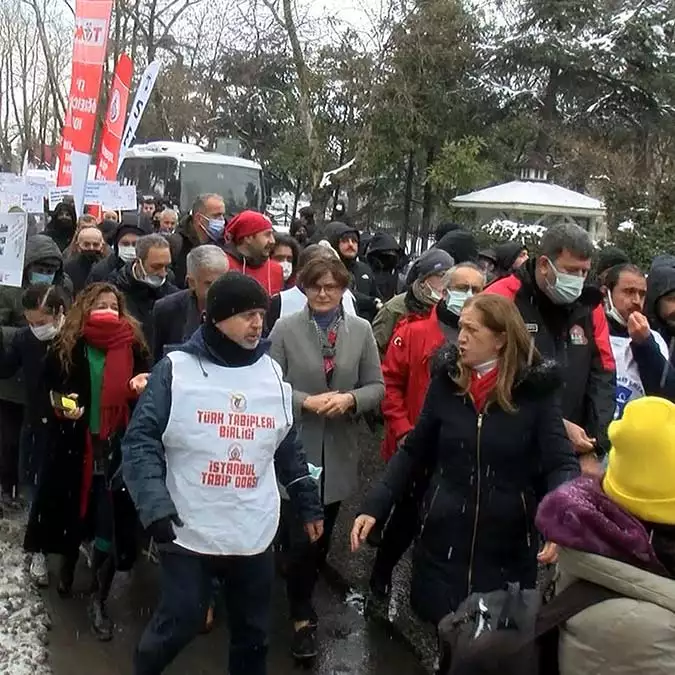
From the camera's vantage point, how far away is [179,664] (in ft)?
14.5

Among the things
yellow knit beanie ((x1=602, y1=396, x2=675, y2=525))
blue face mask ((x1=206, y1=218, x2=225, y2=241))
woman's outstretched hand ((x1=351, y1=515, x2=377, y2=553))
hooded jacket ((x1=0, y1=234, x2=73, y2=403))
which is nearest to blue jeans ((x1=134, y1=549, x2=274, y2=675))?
woman's outstretched hand ((x1=351, y1=515, x2=377, y2=553))

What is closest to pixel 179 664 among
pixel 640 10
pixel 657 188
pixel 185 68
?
pixel 657 188

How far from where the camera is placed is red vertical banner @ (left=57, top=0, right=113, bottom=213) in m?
9.05

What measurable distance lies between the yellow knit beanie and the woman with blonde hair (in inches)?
119

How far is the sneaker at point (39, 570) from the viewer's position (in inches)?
204

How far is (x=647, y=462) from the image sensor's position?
6.31 feet

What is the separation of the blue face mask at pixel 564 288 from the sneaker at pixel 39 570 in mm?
3087

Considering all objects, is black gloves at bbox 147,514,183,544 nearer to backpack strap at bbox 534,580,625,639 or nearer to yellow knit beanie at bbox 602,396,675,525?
backpack strap at bbox 534,580,625,639

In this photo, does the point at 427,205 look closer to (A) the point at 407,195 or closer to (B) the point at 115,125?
(A) the point at 407,195

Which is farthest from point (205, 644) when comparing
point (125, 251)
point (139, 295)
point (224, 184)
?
point (224, 184)

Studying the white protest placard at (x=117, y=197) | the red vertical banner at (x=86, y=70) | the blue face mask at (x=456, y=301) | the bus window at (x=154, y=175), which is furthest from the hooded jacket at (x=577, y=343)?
the bus window at (x=154, y=175)

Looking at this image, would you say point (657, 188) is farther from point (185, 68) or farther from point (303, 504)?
point (185, 68)

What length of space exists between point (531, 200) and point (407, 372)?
49.5ft

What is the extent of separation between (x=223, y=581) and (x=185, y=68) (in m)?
32.3
